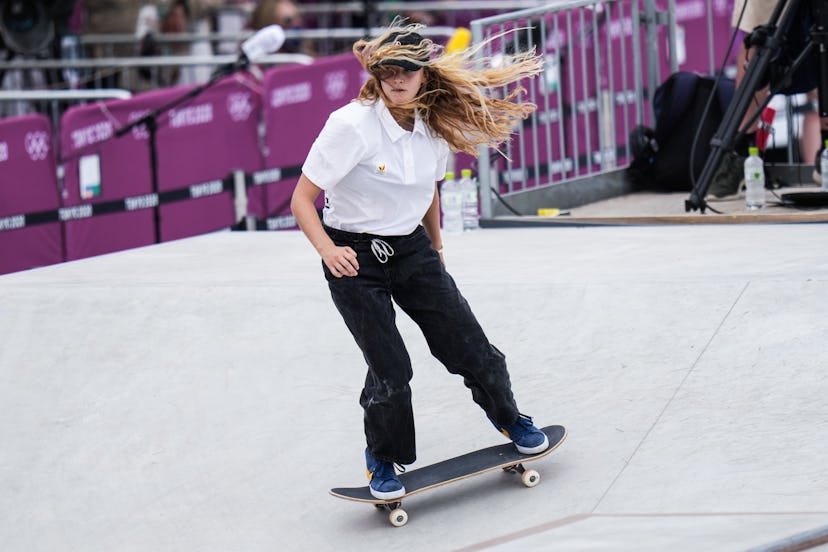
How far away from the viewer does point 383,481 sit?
17.3ft

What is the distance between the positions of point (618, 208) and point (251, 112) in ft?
11.7

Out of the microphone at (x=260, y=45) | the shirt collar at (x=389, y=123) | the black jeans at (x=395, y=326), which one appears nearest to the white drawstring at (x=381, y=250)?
the black jeans at (x=395, y=326)

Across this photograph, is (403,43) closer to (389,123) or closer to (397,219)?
(389,123)

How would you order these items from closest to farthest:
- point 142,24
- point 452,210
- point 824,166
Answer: point 824,166, point 452,210, point 142,24

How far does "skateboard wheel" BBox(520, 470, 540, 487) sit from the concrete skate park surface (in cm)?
3

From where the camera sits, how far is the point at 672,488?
5137 millimetres

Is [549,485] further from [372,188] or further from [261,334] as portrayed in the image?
[261,334]

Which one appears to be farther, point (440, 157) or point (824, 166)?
point (824, 166)

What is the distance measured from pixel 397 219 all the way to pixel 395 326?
0.43 m

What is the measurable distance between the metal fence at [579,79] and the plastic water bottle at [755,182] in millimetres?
1260

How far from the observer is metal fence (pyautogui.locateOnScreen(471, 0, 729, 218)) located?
984 centimetres

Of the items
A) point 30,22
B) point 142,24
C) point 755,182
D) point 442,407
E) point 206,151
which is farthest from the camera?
point 142,24

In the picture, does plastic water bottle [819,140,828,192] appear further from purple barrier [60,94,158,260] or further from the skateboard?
purple barrier [60,94,158,260]

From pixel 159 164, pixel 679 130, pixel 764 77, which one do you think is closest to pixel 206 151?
pixel 159 164
